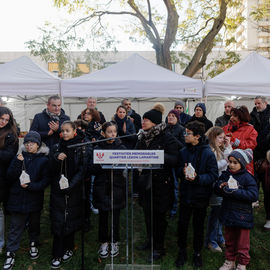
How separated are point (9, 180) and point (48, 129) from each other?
1.17 m

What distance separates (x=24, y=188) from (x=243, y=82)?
4251 mm

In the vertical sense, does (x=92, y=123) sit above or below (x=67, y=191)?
above

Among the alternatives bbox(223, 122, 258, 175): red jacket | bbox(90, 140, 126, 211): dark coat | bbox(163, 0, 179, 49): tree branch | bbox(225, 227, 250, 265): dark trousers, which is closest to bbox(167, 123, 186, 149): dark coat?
bbox(223, 122, 258, 175): red jacket

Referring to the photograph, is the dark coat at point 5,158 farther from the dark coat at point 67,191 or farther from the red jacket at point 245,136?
the red jacket at point 245,136

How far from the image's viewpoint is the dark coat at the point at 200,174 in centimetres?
284

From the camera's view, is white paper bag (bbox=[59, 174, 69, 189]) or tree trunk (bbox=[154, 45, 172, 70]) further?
tree trunk (bbox=[154, 45, 172, 70])

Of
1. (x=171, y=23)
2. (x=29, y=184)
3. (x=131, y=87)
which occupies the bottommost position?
(x=29, y=184)

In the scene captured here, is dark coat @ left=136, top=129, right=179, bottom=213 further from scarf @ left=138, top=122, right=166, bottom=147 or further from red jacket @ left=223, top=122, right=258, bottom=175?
red jacket @ left=223, top=122, right=258, bottom=175

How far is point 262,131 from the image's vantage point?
434 cm

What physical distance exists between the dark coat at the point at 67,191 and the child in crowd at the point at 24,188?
18 cm

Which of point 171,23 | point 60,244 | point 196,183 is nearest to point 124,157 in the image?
point 196,183

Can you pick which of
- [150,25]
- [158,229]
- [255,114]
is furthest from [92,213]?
[150,25]

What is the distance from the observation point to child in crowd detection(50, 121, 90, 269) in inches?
115

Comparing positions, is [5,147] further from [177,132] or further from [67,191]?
[177,132]
